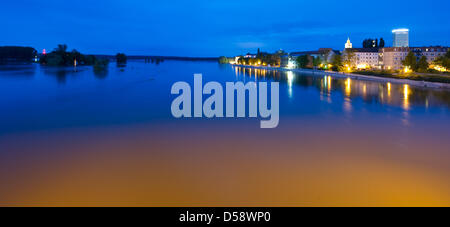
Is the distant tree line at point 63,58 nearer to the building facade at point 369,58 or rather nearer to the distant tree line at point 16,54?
the distant tree line at point 16,54

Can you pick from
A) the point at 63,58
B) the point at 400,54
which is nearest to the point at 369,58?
the point at 400,54

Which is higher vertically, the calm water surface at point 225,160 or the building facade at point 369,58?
the building facade at point 369,58

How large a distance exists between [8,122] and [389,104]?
1392cm

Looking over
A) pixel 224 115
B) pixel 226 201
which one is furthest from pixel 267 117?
pixel 226 201


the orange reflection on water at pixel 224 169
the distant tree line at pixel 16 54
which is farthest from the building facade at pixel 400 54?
the distant tree line at pixel 16 54

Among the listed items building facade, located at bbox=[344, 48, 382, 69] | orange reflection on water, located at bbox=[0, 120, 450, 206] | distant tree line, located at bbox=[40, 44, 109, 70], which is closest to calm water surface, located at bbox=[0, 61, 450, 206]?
orange reflection on water, located at bbox=[0, 120, 450, 206]

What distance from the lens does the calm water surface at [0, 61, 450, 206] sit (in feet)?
15.1

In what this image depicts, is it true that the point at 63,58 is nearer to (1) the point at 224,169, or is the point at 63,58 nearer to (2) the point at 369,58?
(2) the point at 369,58

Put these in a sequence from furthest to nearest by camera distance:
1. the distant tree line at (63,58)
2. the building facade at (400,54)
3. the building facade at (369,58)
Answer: the building facade at (369,58), the distant tree line at (63,58), the building facade at (400,54)

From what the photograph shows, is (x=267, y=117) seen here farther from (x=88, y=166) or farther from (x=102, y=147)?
(x=88, y=166)

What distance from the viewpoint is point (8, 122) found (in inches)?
426

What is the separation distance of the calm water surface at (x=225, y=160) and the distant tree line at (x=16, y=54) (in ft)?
271

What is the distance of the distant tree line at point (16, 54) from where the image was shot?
8086cm

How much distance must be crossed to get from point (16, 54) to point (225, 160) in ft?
301
